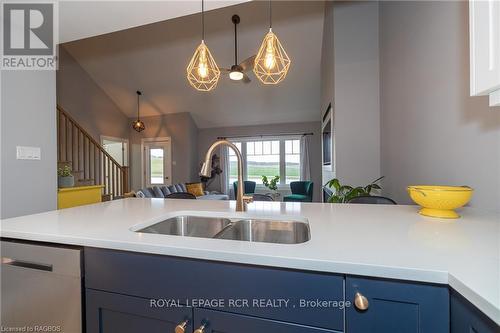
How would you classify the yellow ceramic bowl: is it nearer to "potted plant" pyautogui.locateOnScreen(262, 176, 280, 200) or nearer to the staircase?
the staircase

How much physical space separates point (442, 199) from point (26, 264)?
1674mm

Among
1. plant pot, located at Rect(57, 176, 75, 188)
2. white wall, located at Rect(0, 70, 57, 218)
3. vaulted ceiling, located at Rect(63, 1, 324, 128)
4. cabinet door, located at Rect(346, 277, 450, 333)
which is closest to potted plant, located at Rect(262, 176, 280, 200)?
vaulted ceiling, located at Rect(63, 1, 324, 128)

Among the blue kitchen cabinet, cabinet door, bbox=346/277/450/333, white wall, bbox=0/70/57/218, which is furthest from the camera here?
white wall, bbox=0/70/57/218

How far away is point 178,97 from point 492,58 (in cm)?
605

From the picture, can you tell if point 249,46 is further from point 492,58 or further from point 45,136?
point 492,58

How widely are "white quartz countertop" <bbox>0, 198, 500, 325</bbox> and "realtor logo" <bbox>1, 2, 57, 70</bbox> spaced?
5.09ft

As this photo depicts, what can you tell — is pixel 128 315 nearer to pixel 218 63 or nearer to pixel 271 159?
pixel 218 63

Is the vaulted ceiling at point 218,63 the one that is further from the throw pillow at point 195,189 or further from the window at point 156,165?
the throw pillow at point 195,189

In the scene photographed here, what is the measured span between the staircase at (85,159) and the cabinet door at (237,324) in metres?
4.27

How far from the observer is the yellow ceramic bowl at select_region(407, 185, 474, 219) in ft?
3.07

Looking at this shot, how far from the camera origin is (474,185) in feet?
3.84

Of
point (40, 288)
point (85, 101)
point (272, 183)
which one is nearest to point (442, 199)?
point (40, 288)

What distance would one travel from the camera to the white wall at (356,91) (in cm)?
283

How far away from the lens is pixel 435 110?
1.56m
